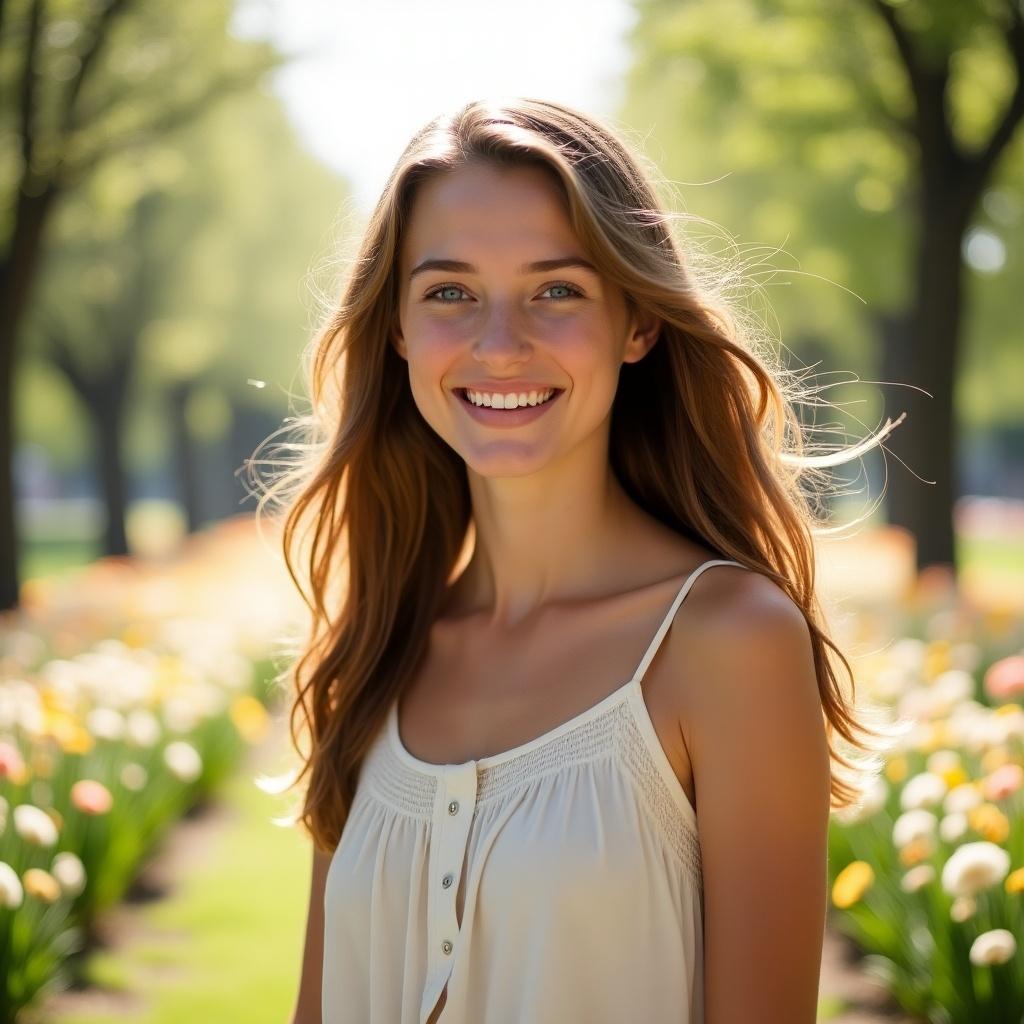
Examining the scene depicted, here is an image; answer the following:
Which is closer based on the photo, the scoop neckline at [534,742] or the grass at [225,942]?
the scoop neckline at [534,742]

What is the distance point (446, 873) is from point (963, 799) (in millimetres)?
2015

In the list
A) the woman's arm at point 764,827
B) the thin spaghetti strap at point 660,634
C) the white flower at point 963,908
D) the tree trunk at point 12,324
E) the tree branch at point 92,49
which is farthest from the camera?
the tree trunk at point 12,324

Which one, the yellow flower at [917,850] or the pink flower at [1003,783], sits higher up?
the pink flower at [1003,783]

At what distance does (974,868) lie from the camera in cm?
309

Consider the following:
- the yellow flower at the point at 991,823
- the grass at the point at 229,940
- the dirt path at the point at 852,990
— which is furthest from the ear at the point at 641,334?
the grass at the point at 229,940

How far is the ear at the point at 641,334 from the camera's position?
2363 mm

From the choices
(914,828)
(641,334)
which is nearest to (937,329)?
(914,828)

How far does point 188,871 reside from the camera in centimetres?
617

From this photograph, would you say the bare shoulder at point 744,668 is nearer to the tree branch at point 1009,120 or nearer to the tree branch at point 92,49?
the tree branch at point 1009,120

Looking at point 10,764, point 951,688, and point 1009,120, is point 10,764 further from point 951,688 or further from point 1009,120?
point 1009,120

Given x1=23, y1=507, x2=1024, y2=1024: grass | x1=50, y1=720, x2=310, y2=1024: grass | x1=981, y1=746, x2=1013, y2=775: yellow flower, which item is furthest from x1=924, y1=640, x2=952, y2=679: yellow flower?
x1=50, y1=720, x2=310, y2=1024: grass

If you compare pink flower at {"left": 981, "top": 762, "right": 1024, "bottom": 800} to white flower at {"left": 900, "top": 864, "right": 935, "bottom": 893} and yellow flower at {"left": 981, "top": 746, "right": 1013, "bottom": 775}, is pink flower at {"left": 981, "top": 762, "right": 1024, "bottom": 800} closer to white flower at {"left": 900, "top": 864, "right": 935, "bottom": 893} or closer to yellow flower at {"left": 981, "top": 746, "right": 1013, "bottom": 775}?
white flower at {"left": 900, "top": 864, "right": 935, "bottom": 893}

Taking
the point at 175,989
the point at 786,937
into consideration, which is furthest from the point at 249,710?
the point at 786,937

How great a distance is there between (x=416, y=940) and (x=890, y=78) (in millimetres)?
10701
